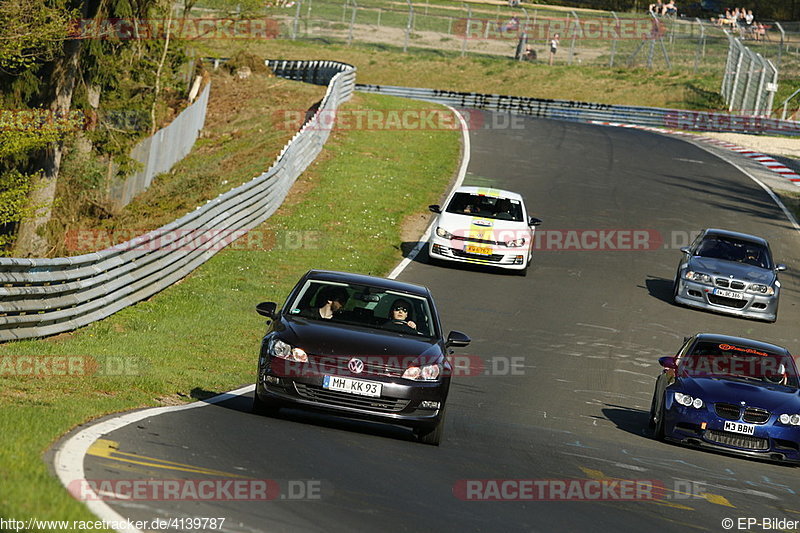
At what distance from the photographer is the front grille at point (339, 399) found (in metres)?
10.6

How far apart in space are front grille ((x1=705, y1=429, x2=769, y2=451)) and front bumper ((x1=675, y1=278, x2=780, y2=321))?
10.3 meters

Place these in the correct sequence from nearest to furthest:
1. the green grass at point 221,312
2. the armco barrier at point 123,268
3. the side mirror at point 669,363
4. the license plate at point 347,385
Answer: the green grass at point 221,312 < the license plate at point 347,385 < the side mirror at point 669,363 < the armco barrier at point 123,268

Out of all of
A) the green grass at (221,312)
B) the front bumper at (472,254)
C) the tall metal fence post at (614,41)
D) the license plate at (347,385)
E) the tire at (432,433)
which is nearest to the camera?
the green grass at (221,312)

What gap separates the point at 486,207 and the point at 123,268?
9304 mm

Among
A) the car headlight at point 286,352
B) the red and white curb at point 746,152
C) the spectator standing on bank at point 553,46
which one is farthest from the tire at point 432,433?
the spectator standing on bank at point 553,46

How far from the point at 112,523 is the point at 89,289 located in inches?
412

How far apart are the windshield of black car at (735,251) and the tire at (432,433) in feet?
46.0

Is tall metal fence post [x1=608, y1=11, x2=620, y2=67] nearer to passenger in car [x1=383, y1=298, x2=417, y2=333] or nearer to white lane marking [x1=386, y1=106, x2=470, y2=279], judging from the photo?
white lane marking [x1=386, y1=106, x2=470, y2=279]

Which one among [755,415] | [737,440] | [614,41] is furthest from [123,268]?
[614,41]

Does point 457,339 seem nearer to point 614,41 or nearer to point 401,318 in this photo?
point 401,318

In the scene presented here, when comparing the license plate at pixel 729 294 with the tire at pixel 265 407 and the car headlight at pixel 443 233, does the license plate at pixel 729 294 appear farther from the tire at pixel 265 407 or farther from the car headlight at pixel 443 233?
the tire at pixel 265 407

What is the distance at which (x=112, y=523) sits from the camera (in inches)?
258

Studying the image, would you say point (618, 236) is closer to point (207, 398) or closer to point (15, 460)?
point (207, 398)

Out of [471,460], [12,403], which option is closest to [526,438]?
[471,460]
